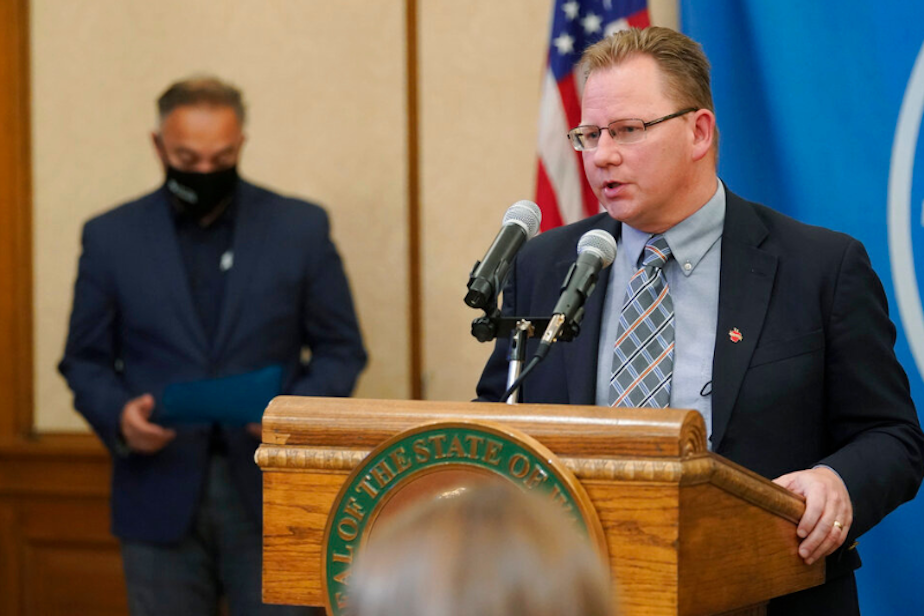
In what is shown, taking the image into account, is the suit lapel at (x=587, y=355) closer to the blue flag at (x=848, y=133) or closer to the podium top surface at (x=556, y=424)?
the podium top surface at (x=556, y=424)

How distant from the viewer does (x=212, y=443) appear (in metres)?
3.37

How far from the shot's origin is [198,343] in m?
3.42

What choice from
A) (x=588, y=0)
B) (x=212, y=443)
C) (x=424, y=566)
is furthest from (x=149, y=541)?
(x=424, y=566)

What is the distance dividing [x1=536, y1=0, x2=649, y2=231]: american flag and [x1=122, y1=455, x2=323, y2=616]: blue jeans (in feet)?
3.98

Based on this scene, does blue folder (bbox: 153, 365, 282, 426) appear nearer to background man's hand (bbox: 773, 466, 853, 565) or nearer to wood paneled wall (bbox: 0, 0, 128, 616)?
wood paneled wall (bbox: 0, 0, 128, 616)

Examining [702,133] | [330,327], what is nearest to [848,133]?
[702,133]

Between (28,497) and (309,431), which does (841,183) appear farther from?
(28,497)

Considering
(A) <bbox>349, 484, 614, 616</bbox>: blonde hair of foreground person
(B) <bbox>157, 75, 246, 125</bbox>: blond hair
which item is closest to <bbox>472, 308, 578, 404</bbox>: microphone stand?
(A) <bbox>349, 484, 614, 616</bbox>: blonde hair of foreground person

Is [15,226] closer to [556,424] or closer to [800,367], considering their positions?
[800,367]

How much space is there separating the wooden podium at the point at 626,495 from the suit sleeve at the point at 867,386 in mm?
370

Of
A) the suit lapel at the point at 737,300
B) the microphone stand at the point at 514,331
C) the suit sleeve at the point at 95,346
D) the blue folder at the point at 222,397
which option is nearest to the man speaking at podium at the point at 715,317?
the suit lapel at the point at 737,300

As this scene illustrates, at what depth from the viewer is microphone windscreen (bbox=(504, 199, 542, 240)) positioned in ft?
5.82

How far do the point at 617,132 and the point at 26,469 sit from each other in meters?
3.22

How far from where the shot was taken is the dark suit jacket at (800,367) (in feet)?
6.45
